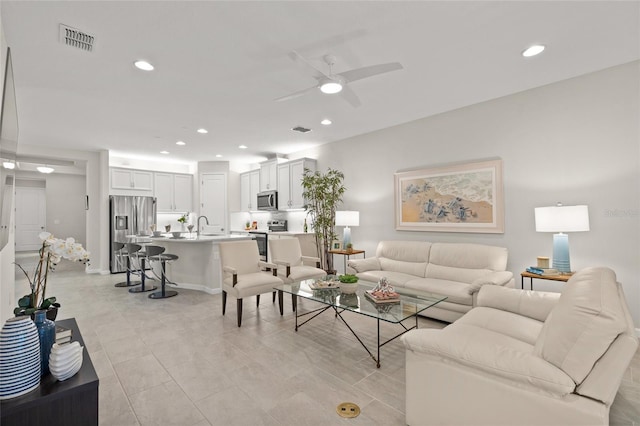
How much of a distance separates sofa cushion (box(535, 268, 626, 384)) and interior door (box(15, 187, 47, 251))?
43.5 ft

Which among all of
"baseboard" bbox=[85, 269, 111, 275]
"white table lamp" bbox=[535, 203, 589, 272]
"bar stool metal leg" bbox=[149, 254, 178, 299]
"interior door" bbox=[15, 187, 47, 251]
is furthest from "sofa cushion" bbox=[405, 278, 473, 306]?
"interior door" bbox=[15, 187, 47, 251]

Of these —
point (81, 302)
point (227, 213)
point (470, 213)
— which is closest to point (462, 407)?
point (470, 213)

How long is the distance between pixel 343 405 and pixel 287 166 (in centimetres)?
535

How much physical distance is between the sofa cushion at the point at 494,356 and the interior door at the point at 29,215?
12692 mm

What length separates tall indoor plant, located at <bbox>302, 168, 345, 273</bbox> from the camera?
5535 millimetres

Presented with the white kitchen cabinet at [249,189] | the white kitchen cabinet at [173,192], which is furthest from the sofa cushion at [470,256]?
the white kitchen cabinet at [173,192]

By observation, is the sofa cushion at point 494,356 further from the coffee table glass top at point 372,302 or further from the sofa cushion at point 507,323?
the coffee table glass top at point 372,302

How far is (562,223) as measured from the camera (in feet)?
9.99

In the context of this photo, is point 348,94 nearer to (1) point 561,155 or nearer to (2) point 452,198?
(2) point 452,198

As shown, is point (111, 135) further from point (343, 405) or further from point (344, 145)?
point (343, 405)

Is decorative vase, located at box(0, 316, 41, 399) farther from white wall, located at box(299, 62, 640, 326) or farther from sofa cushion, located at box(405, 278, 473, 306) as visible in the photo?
white wall, located at box(299, 62, 640, 326)

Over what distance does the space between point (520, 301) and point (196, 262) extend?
4.73 m

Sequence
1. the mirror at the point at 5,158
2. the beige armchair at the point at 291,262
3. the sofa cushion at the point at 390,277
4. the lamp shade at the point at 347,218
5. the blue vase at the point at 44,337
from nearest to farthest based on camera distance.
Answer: the blue vase at the point at 44,337 < the mirror at the point at 5,158 < the sofa cushion at the point at 390,277 < the beige armchair at the point at 291,262 < the lamp shade at the point at 347,218

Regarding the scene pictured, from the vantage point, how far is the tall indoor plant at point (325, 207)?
554cm
